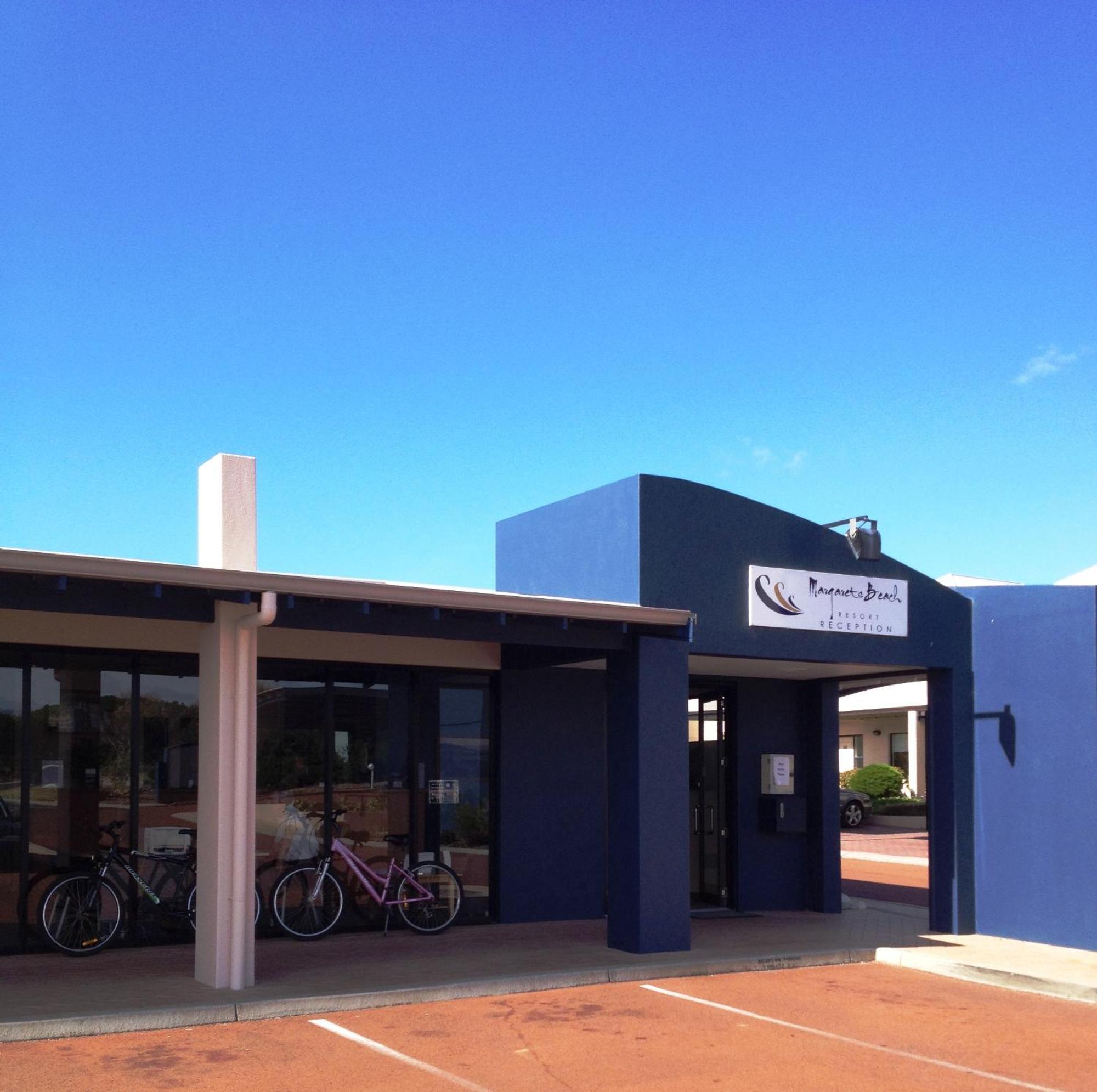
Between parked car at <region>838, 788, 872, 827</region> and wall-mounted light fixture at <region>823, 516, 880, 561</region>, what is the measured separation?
2141cm

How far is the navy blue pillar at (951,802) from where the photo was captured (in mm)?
12867

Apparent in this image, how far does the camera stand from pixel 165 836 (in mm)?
11469

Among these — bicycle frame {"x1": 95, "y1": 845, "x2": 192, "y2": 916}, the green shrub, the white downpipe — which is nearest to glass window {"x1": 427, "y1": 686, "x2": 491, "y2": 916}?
bicycle frame {"x1": 95, "y1": 845, "x2": 192, "y2": 916}

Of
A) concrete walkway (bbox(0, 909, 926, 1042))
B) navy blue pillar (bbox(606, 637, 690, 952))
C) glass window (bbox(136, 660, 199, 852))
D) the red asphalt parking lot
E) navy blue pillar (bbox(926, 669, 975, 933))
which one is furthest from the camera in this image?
navy blue pillar (bbox(926, 669, 975, 933))

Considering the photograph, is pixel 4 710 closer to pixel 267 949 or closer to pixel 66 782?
pixel 66 782

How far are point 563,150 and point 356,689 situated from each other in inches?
293

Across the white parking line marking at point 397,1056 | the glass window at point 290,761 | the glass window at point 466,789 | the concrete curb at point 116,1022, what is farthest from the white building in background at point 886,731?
the concrete curb at point 116,1022

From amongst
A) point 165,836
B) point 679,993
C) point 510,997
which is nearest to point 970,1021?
point 679,993

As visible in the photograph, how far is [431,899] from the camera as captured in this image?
1215 cm

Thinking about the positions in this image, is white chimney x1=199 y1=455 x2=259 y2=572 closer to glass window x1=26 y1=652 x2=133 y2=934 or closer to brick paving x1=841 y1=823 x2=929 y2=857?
glass window x1=26 y1=652 x2=133 y2=934

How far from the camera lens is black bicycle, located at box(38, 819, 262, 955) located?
1045 centimetres

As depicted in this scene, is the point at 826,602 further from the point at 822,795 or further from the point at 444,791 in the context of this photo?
the point at 444,791

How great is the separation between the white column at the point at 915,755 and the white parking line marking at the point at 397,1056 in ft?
95.1

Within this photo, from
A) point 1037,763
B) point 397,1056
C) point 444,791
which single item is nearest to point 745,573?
point 1037,763
